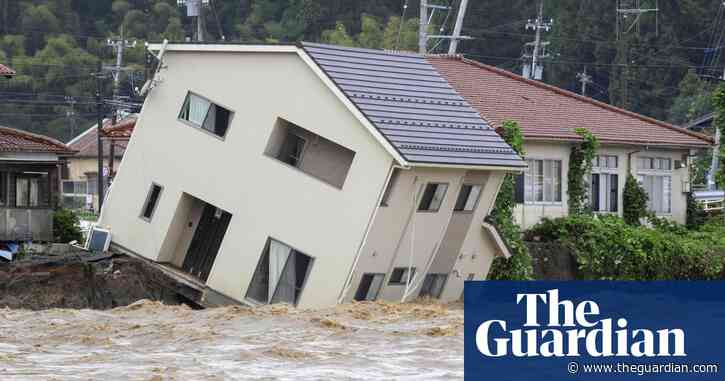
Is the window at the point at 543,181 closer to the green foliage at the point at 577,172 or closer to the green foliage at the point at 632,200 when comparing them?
the green foliage at the point at 577,172

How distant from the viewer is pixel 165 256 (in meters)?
39.7

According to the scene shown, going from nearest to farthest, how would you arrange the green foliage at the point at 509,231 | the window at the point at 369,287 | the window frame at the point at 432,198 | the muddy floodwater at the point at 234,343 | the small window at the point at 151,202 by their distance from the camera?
the muddy floodwater at the point at 234,343
the window at the point at 369,287
the window frame at the point at 432,198
the small window at the point at 151,202
the green foliage at the point at 509,231

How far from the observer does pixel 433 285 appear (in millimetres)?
39219

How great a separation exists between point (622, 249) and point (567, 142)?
3773mm

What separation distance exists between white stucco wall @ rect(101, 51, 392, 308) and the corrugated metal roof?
578 mm

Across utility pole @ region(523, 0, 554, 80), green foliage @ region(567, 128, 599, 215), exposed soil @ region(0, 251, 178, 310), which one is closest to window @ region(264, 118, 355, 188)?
exposed soil @ region(0, 251, 178, 310)

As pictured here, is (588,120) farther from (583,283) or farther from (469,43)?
(469,43)

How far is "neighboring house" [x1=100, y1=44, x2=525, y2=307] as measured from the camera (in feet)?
119

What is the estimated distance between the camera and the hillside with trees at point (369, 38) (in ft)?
275

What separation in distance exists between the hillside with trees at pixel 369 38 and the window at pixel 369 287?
42.7 metres

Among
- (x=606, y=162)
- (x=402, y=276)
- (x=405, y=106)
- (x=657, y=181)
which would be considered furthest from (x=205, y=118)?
(x=657, y=181)

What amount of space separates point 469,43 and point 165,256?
51.4 m

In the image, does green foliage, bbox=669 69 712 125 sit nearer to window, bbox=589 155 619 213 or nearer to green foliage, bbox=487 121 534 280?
window, bbox=589 155 619 213

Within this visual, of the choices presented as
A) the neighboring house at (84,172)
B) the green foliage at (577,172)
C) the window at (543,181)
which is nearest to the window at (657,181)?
the green foliage at (577,172)
